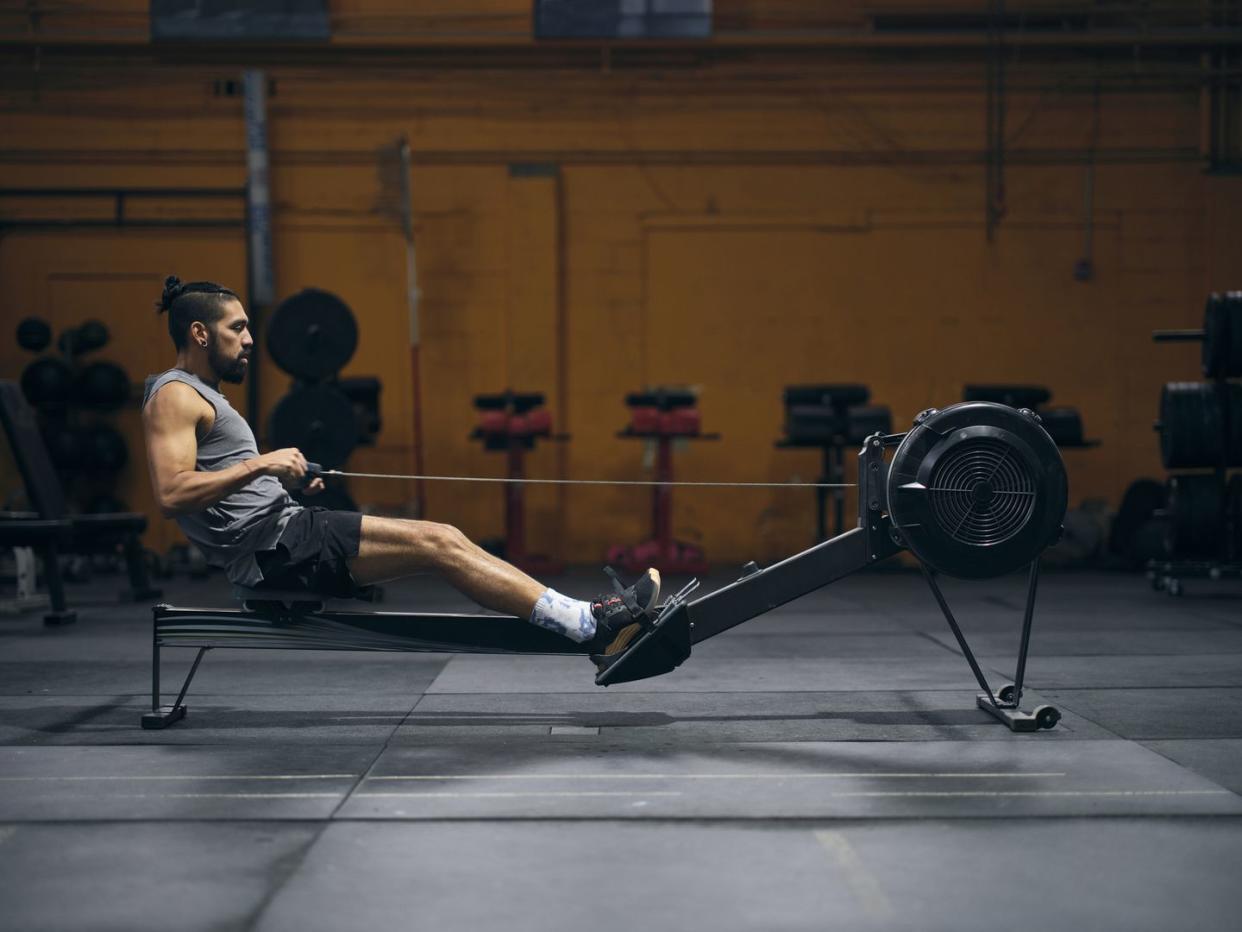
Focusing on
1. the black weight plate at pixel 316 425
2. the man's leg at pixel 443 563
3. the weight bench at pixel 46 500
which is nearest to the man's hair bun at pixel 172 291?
the man's leg at pixel 443 563

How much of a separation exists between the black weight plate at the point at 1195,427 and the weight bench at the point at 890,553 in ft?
11.7

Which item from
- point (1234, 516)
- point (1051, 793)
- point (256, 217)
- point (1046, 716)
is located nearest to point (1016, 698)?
point (1046, 716)

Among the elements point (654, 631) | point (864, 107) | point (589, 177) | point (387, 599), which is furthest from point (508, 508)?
point (654, 631)

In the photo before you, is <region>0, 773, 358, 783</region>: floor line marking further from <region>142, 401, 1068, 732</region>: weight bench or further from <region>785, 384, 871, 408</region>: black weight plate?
<region>785, 384, 871, 408</region>: black weight plate

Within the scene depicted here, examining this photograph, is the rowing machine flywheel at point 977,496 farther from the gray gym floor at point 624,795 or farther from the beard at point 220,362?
the beard at point 220,362

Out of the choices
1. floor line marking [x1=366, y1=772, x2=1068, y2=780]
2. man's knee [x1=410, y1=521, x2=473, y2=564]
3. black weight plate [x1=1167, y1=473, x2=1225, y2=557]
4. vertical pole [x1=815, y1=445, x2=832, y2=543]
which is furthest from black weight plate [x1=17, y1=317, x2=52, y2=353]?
black weight plate [x1=1167, y1=473, x2=1225, y2=557]


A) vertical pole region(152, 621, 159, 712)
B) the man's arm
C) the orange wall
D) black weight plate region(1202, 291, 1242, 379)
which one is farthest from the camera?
the orange wall

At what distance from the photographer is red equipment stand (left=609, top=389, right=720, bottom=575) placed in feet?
27.8

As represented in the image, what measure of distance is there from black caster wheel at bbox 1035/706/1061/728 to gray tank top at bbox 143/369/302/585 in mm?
2132

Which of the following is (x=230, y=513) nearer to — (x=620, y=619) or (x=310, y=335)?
(x=620, y=619)

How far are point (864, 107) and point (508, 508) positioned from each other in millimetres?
3650

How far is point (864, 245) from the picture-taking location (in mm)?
9289

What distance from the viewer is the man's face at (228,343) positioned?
12.6 ft

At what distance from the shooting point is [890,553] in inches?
151
